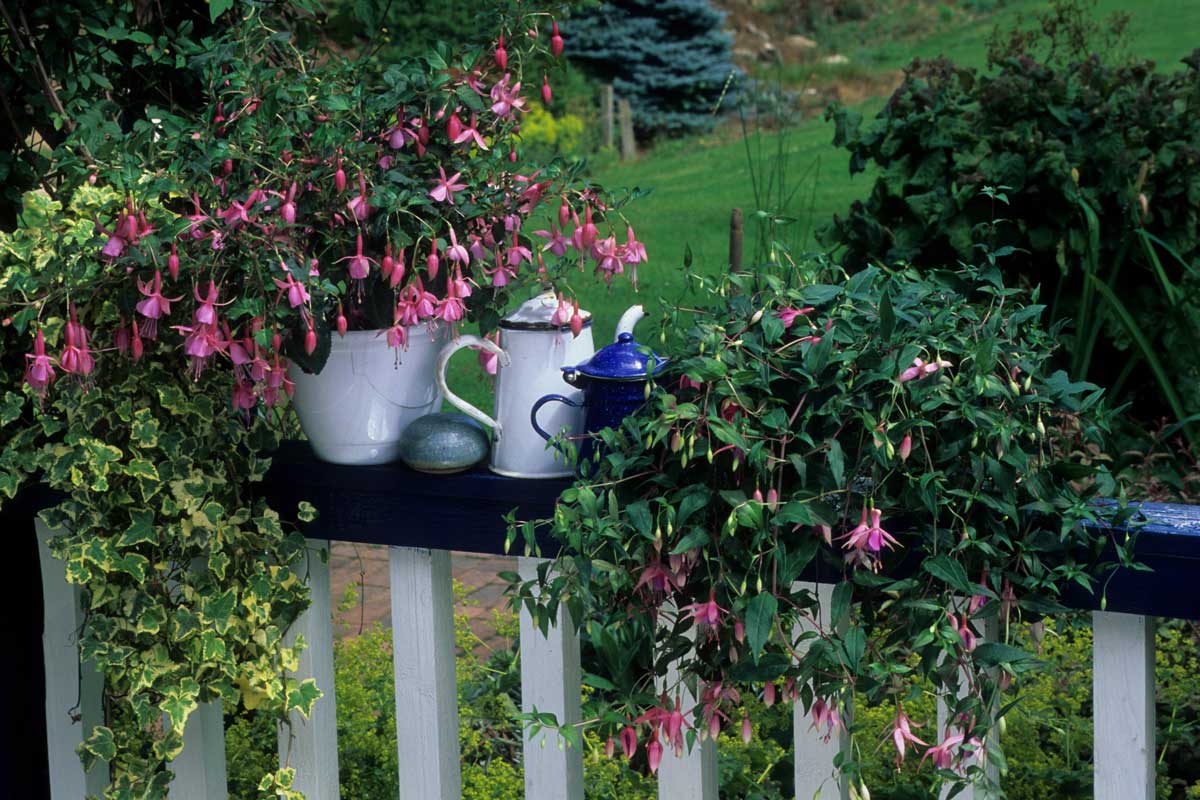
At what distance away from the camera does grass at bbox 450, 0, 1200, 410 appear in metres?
7.19

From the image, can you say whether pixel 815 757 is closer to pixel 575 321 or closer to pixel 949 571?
pixel 949 571

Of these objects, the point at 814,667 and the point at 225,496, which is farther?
the point at 225,496

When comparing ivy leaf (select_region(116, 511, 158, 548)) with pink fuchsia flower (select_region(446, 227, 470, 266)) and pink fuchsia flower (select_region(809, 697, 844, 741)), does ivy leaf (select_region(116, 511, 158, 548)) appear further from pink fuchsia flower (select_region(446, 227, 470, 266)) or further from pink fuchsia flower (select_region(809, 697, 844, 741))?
pink fuchsia flower (select_region(809, 697, 844, 741))

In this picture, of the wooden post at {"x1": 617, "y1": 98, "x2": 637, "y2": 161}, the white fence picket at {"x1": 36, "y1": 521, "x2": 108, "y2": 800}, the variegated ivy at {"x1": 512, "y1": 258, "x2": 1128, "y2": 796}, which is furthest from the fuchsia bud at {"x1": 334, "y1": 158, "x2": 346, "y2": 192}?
the wooden post at {"x1": 617, "y1": 98, "x2": 637, "y2": 161}

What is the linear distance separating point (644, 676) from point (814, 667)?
20 centimetres

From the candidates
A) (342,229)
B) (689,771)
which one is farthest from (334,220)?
(689,771)

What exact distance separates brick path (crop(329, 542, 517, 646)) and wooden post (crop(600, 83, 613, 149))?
33.1 feet

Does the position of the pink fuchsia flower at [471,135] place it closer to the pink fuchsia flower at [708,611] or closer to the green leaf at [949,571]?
the pink fuchsia flower at [708,611]

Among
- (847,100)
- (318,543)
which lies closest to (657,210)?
(847,100)

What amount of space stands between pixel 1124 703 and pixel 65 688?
154 cm

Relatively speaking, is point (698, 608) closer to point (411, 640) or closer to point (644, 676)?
point (644, 676)

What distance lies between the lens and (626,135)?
46.4 feet

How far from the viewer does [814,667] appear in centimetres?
138

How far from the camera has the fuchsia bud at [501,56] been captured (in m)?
1.67
